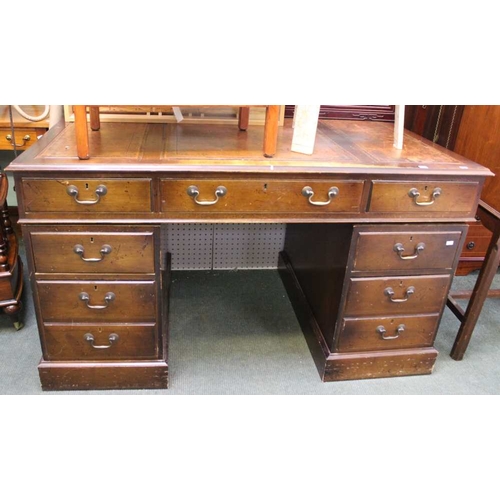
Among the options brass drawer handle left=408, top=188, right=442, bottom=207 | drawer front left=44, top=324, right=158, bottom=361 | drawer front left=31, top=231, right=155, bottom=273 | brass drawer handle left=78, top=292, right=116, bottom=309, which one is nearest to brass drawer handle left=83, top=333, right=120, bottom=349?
drawer front left=44, top=324, right=158, bottom=361

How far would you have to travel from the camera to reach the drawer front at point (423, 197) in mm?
1582

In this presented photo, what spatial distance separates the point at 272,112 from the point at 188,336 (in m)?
1.11

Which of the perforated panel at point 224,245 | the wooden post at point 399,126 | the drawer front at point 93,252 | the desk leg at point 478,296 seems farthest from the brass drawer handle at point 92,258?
the desk leg at point 478,296

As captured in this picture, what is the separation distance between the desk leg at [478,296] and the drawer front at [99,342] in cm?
130

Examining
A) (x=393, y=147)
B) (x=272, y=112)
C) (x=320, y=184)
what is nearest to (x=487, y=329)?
(x=393, y=147)

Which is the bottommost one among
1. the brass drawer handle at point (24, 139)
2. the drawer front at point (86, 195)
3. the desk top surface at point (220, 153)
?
the brass drawer handle at point (24, 139)

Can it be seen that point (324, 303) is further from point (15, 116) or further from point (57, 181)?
point (15, 116)

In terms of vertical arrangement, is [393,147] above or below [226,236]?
above

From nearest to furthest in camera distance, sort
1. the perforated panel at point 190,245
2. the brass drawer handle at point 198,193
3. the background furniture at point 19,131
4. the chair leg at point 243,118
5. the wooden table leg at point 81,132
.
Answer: the wooden table leg at point 81,132, the brass drawer handle at point 198,193, the chair leg at point 243,118, the background furniture at point 19,131, the perforated panel at point 190,245

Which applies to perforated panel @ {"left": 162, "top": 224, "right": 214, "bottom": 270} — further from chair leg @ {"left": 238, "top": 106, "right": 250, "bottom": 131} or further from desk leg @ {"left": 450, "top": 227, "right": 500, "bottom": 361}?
desk leg @ {"left": 450, "top": 227, "right": 500, "bottom": 361}

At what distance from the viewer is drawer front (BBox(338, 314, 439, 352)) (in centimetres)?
182

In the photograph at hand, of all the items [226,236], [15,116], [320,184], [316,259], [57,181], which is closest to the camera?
[57,181]

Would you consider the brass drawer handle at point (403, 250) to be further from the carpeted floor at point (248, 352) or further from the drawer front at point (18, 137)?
the drawer front at point (18, 137)

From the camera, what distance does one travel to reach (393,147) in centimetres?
177
